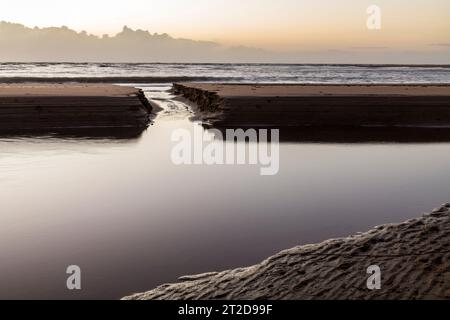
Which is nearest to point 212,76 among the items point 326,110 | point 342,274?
point 326,110

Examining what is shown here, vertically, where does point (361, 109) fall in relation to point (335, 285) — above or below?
above

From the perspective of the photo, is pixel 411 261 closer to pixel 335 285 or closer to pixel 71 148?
pixel 335 285

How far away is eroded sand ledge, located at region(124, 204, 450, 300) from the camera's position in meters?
5.12

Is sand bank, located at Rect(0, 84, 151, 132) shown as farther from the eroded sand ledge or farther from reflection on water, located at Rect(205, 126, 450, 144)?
the eroded sand ledge

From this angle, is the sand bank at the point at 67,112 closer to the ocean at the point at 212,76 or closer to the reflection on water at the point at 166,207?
the reflection on water at the point at 166,207

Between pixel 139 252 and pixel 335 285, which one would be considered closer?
pixel 335 285

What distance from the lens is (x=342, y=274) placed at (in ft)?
18.3

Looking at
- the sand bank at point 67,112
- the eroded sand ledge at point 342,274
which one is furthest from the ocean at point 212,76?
the eroded sand ledge at point 342,274

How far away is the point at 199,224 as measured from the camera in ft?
27.7

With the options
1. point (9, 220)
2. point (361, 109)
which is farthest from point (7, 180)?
point (361, 109)

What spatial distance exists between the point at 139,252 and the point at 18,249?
5.95 feet

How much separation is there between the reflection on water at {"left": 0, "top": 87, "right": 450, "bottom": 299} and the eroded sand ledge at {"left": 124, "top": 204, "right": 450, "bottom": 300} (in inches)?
20.2

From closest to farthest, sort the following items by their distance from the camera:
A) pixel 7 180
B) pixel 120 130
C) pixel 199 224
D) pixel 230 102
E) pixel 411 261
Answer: pixel 411 261 → pixel 199 224 → pixel 7 180 → pixel 120 130 → pixel 230 102

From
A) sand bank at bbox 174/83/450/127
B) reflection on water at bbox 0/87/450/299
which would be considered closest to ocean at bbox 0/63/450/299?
reflection on water at bbox 0/87/450/299
